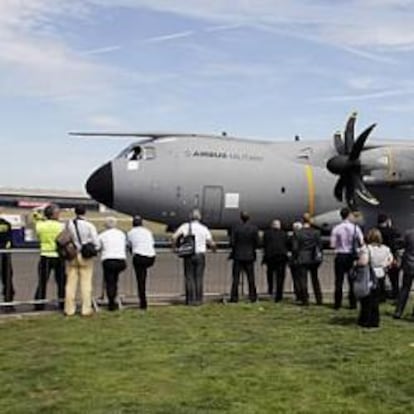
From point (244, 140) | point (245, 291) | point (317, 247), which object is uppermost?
point (244, 140)

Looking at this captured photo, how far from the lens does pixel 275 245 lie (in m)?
16.5

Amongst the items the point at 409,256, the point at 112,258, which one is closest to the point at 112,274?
the point at 112,258

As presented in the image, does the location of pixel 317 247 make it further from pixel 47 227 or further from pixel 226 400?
pixel 226 400

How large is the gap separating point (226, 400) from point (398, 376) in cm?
233

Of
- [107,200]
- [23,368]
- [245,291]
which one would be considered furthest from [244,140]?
[23,368]

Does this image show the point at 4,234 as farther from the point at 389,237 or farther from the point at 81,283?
the point at 389,237

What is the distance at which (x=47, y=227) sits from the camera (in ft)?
49.2

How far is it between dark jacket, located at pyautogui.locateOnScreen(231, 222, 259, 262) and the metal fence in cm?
111

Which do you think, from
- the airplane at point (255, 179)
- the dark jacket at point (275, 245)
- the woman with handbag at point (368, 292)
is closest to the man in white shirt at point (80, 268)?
the dark jacket at point (275, 245)

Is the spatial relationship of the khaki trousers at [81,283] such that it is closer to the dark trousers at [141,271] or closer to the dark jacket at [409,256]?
the dark trousers at [141,271]

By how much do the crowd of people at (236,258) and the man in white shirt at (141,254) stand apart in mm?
19

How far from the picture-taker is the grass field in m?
8.09

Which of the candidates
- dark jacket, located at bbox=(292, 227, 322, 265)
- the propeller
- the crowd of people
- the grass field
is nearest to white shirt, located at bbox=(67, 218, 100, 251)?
the crowd of people

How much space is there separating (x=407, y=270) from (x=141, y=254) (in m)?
4.84
